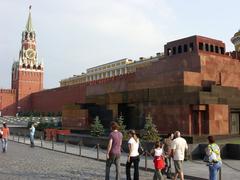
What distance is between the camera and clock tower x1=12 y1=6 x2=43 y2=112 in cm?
7122

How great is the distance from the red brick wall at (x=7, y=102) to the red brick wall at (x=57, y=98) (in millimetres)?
4258

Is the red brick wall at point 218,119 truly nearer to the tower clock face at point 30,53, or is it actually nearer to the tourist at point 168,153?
the tourist at point 168,153

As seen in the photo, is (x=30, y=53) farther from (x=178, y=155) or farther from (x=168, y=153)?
(x=178, y=155)

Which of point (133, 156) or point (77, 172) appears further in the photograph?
point (77, 172)

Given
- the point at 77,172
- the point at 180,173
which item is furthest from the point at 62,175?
the point at 180,173

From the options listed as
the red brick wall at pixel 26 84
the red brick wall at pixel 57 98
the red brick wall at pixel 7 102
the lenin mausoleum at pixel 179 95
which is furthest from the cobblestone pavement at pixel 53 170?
the red brick wall at pixel 7 102

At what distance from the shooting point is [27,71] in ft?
242

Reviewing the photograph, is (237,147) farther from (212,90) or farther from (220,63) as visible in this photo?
(220,63)

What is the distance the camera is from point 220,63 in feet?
52.1

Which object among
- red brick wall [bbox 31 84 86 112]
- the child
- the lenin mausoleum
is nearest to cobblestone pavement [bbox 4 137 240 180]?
the child

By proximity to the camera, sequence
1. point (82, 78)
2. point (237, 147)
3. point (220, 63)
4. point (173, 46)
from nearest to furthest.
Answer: point (237, 147) → point (220, 63) → point (173, 46) → point (82, 78)

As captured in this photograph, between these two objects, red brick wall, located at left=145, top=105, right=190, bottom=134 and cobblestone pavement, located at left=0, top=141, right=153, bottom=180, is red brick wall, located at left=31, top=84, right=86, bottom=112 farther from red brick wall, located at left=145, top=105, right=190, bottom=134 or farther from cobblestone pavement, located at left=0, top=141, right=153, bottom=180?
cobblestone pavement, located at left=0, top=141, right=153, bottom=180

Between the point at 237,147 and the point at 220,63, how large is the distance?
6.28 m

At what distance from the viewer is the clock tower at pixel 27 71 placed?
71.2 metres
